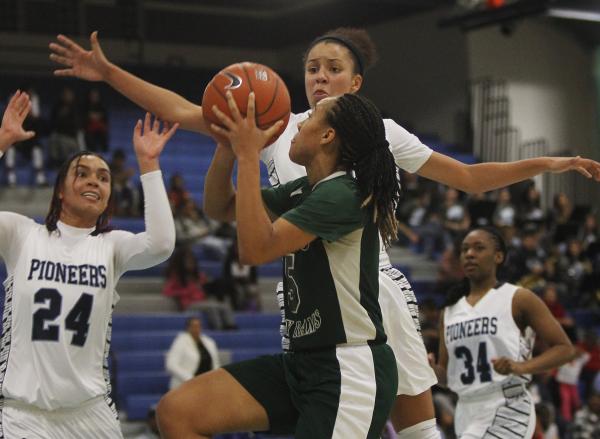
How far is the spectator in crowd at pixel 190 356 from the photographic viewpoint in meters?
11.2

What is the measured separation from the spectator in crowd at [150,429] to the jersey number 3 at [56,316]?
244 inches

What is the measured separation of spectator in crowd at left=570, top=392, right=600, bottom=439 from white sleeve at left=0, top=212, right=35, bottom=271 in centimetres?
932

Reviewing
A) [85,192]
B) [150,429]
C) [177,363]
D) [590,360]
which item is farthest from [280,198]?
[590,360]

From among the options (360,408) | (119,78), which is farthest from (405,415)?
(119,78)

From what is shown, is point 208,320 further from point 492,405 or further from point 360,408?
point 360,408

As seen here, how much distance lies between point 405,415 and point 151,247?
135 cm

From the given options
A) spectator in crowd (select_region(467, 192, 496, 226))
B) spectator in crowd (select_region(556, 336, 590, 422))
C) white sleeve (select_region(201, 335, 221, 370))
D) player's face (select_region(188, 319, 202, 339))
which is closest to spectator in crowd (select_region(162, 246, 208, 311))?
white sleeve (select_region(201, 335, 221, 370))

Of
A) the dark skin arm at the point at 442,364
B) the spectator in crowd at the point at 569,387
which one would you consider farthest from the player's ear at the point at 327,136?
the spectator in crowd at the point at 569,387

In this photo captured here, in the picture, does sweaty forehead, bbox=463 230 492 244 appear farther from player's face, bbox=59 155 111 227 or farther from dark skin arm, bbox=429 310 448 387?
player's face, bbox=59 155 111 227

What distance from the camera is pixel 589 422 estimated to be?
1251 cm

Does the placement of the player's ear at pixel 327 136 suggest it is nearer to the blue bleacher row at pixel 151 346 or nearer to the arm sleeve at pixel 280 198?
the arm sleeve at pixel 280 198

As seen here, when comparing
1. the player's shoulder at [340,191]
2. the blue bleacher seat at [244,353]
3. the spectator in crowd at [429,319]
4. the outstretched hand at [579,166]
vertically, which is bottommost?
the blue bleacher seat at [244,353]

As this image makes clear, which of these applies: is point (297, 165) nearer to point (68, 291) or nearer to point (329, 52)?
point (329, 52)

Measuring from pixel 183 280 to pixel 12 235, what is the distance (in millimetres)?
8934
